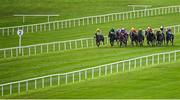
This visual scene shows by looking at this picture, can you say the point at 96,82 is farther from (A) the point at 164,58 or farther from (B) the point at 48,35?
(B) the point at 48,35

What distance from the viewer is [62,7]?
3091 inches

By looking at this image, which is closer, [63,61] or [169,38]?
[63,61]

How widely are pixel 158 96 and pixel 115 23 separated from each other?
35059 mm

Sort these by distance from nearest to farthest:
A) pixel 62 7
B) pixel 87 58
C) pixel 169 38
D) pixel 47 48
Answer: pixel 87 58
pixel 47 48
pixel 169 38
pixel 62 7

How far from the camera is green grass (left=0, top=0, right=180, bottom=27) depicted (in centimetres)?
7288

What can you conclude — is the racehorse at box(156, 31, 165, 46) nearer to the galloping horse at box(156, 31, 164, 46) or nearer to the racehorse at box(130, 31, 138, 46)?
the galloping horse at box(156, 31, 164, 46)

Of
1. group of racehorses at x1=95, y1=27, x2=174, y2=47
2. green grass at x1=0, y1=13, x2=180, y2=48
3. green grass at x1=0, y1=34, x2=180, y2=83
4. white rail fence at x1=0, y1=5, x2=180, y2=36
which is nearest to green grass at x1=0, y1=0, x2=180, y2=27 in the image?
white rail fence at x1=0, y1=5, x2=180, y2=36

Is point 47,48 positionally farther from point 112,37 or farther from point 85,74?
point 85,74

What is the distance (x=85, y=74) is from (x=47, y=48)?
13.8 meters

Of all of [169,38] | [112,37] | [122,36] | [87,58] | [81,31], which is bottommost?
[81,31]

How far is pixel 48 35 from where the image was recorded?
6275 cm

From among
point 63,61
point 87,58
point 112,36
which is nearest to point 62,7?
point 112,36

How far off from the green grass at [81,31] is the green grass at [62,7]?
16.7 feet

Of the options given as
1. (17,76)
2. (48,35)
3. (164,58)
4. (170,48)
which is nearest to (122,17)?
(48,35)
